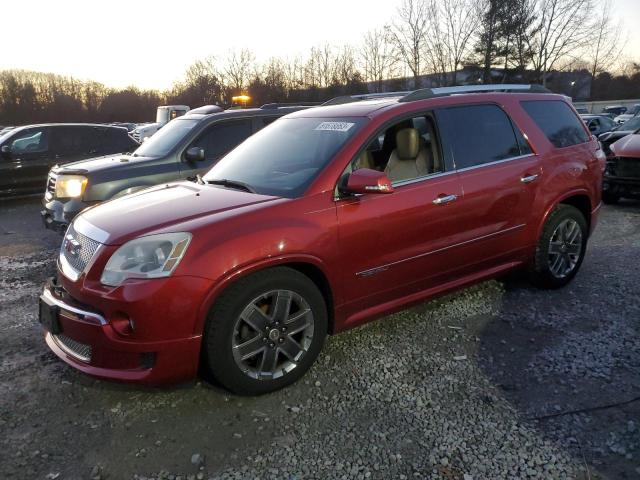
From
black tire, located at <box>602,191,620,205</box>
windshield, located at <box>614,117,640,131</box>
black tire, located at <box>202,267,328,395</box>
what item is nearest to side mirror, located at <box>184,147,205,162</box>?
black tire, located at <box>202,267,328,395</box>

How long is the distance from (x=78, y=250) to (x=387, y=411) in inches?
83.4

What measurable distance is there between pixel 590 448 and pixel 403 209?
1768 mm

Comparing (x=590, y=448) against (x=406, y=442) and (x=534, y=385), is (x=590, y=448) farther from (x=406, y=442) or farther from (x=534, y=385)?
(x=406, y=442)

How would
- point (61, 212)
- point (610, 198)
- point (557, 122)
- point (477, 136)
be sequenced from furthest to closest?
1. point (610, 198)
2. point (61, 212)
3. point (557, 122)
4. point (477, 136)

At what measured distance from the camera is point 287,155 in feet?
12.3

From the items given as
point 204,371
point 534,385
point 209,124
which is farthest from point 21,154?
point 534,385

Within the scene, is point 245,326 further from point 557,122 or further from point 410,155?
point 557,122

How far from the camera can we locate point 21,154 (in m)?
10.1

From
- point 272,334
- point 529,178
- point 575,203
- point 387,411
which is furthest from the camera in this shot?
point 575,203

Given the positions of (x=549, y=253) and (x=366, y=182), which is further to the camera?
(x=549, y=253)

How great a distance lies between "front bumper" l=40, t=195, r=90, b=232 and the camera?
612 cm

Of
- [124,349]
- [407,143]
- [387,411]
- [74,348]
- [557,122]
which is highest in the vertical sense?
[557,122]

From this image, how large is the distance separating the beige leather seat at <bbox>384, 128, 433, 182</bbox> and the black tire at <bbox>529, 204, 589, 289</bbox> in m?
1.45

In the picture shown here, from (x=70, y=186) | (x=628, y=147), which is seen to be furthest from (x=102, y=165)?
(x=628, y=147)
